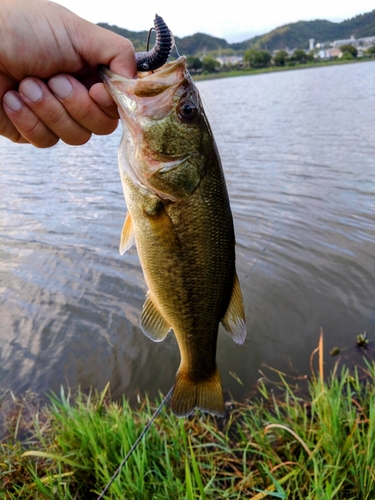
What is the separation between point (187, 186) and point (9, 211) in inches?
418

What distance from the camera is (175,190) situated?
71.2 inches

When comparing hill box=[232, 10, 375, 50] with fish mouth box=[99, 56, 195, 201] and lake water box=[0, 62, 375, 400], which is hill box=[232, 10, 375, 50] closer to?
lake water box=[0, 62, 375, 400]

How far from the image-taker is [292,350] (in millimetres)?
5320

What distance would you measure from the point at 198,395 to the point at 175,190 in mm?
1184

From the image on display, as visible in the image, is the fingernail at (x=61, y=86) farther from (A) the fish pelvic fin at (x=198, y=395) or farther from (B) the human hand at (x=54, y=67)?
(A) the fish pelvic fin at (x=198, y=395)

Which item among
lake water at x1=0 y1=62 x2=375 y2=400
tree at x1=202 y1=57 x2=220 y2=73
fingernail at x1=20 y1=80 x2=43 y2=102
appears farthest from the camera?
tree at x1=202 y1=57 x2=220 y2=73

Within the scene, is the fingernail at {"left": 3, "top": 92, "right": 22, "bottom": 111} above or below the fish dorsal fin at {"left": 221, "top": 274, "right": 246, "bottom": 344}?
above

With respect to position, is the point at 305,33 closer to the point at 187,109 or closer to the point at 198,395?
the point at 187,109

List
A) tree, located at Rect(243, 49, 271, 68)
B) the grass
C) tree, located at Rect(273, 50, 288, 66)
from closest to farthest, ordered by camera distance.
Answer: the grass
tree, located at Rect(243, 49, 271, 68)
tree, located at Rect(273, 50, 288, 66)

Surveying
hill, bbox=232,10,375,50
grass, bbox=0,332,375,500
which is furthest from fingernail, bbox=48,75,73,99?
hill, bbox=232,10,375,50

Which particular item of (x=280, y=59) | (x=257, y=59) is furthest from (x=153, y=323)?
(x=280, y=59)

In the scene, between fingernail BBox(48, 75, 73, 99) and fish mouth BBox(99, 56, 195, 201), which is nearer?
fish mouth BBox(99, 56, 195, 201)

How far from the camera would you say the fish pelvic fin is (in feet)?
7.02

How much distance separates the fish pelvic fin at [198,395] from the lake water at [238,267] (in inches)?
59.8
